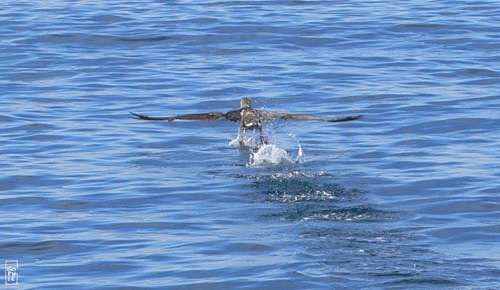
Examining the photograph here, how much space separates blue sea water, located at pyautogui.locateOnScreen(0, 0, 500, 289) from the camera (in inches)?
528

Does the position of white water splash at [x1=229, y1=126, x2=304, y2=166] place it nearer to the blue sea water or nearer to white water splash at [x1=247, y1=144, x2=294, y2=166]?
white water splash at [x1=247, y1=144, x2=294, y2=166]

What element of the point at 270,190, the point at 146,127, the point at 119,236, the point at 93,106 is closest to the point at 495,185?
the point at 270,190

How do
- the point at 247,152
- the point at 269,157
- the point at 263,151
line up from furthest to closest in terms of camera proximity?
the point at 247,152
the point at 263,151
the point at 269,157

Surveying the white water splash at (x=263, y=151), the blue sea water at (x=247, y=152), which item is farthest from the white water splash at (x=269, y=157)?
the blue sea water at (x=247, y=152)

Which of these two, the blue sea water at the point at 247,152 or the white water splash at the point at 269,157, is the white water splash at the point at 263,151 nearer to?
the white water splash at the point at 269,157

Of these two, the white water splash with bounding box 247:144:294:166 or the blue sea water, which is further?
the white water splash with bounding box 247:144:294:166

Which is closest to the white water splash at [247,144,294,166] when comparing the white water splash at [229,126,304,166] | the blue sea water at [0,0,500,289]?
the white water splash at [229,126,304,166]

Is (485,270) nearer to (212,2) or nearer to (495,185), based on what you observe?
(495,185)

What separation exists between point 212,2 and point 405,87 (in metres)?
9.62

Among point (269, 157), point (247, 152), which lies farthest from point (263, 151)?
point (247, 152)

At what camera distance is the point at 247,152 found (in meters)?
18.5

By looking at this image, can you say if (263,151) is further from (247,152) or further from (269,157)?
(247,152)

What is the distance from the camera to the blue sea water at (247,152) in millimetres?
13406

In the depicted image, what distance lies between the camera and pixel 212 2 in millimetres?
31172
